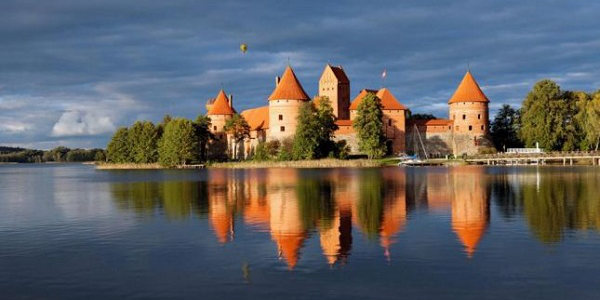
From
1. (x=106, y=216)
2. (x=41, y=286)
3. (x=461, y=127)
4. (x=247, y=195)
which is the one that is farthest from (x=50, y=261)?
(x=461, y=127)

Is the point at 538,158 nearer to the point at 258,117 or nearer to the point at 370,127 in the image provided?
the point at 370,127

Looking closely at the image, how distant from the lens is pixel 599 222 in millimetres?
14406

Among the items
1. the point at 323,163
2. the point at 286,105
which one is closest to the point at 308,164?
the point at 323,163

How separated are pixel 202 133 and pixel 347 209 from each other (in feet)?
166

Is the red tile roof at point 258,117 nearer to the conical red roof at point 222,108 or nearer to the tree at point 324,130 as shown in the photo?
the conical red roof at point 222,108

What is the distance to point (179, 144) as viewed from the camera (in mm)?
62906

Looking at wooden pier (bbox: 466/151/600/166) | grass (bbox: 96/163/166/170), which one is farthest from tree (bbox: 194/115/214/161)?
wooden pier (bbox: 466/151/600/166)

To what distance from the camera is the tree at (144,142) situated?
225ft

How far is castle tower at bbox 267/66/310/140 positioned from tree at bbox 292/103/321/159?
7.44 m

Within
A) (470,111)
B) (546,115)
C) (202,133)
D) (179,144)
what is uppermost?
(470,111)

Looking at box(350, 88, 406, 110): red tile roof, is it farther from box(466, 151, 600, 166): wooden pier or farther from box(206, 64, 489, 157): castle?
box(466, 151, 600, 166): wooden pier

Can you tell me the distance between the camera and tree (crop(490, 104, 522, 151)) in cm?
6594

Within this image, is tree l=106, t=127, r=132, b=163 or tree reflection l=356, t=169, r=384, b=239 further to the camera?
tree l=106, t=127, r=132, b=163

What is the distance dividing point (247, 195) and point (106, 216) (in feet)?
23.6
